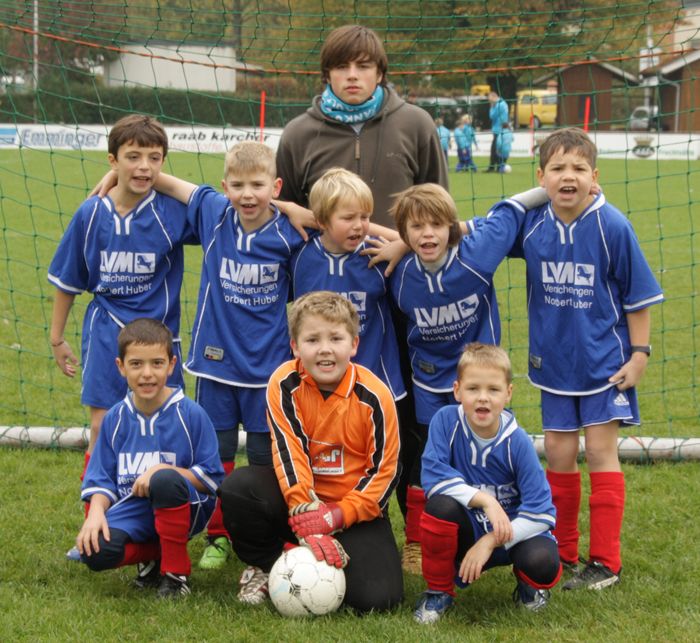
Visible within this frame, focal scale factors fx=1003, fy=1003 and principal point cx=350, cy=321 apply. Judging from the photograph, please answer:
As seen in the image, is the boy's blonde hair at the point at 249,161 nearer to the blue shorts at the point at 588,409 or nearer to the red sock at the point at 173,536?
the red sock at the point at 173,536

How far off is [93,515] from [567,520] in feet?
5.57

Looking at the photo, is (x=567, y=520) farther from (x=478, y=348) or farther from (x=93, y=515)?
(x=93, y=515)

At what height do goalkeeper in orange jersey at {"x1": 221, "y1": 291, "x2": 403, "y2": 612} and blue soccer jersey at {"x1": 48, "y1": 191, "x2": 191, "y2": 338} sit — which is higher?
blue soccer jersey at {"x1": 48, "y1": 191, "x2": 191, "y2": 338}

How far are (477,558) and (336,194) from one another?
4.29 ft

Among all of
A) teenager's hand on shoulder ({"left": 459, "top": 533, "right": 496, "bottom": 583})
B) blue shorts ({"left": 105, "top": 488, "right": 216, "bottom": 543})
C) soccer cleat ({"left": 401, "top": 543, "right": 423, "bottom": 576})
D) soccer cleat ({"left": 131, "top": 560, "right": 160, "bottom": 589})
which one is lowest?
soccer cleat ({"left": 401, "top": 543, "right": 423, "bottom": 576})

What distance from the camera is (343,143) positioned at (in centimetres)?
389

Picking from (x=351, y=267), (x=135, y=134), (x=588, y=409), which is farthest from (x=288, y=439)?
(x=135, y=134)

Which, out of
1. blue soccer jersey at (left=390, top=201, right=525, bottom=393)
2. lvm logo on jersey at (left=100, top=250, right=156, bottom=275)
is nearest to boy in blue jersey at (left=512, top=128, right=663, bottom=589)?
blue soccer jersey at (left=390, top=201, right=525, bottom=393)

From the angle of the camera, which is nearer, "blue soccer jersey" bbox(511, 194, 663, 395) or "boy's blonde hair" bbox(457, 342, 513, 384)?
"boy's blonde hair" bbox(457, 342, 513, 384)

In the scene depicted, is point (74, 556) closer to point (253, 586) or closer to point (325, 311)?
point (253, 586)

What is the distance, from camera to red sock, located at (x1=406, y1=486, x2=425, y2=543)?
12.6ft

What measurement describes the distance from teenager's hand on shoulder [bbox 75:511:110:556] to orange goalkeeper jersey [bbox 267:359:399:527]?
1.98ft

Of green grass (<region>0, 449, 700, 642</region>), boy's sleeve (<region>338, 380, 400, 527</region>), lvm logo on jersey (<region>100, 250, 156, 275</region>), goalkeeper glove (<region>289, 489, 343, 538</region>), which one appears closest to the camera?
green grass (<region>0, 449, 700, 642</region>)

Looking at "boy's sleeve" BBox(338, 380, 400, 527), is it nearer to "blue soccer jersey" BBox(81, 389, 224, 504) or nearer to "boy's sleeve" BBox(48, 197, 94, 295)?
"blue soccer jersey" BBox(81, 389, 224, 504)
